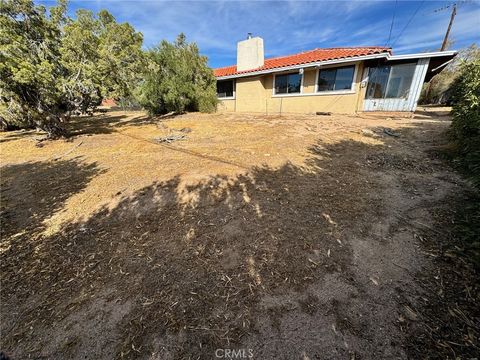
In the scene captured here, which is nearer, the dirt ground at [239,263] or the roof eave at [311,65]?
the dirt ground at [239,263]

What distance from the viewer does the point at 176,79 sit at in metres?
14.2

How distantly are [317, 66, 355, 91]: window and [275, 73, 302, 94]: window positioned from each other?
1.32 metres

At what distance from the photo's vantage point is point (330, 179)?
4348mm

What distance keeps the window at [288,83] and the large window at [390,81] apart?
388 centimetres

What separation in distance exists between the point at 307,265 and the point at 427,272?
1.20 meters

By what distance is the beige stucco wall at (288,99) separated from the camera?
11734 mm

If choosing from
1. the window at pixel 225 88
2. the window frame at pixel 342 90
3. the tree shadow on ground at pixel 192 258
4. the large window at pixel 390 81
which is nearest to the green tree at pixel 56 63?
the tree shadow on ground at pixel 192 258

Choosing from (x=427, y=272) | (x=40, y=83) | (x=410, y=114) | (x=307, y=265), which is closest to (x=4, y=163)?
(x=40, y=83)

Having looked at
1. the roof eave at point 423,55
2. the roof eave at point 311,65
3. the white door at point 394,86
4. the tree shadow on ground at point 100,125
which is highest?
the roof eave at point 423,55

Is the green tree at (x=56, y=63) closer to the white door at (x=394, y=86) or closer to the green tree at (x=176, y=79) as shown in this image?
the green tree at (x=176, y=79)

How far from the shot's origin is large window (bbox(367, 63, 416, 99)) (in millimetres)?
10711

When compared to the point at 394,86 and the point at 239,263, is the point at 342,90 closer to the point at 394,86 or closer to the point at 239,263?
the point at 394,86

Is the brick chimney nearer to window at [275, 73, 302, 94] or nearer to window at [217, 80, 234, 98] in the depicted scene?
window at [217, 80, 234, 98]

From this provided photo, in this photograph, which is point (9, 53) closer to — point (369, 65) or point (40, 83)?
point (40, 83)
